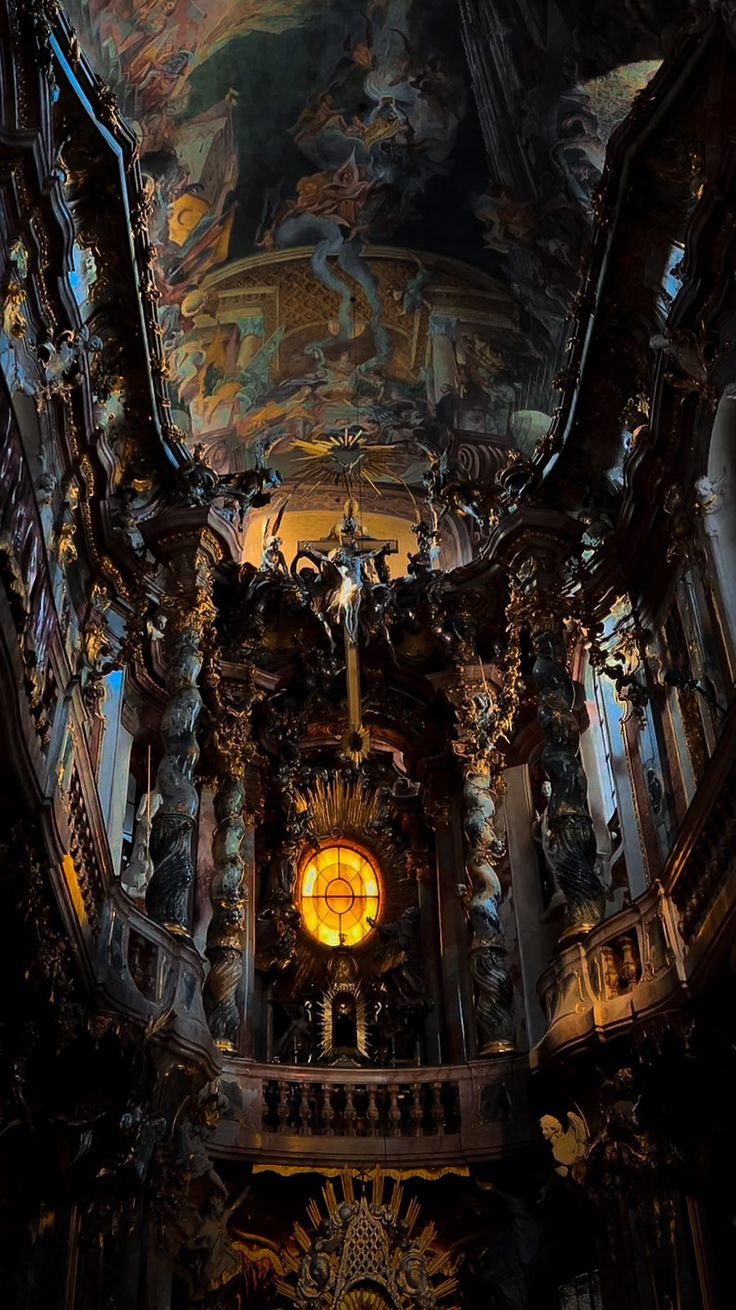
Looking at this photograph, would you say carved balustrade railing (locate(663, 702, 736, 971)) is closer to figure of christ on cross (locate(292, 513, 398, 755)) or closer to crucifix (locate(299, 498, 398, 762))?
crucifix (locate(299, 498, 398, 762))

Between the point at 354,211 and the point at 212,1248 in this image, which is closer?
the point at 212,1248

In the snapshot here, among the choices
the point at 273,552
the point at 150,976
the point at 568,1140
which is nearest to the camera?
the point at 150,976

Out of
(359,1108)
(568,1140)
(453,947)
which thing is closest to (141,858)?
(359,1108)

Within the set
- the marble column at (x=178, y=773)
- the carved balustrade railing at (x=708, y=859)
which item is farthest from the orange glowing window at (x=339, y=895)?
the carved balustrade railing at (x=708, y=859)

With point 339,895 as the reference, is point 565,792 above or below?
below

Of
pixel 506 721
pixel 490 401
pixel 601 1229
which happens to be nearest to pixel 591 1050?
pixel 601 1229

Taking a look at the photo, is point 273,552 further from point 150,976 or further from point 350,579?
point 150,976

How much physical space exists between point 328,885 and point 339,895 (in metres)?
0.21

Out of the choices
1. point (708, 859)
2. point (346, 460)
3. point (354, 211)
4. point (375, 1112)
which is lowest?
point (375, 1112)

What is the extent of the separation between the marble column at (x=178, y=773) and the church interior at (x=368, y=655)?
0.19 feet

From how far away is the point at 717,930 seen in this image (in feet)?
35.0

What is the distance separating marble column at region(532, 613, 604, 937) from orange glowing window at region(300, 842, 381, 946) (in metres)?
2.79

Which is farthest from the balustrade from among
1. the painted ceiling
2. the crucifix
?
the painted ceiling

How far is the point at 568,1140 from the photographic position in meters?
13.1
